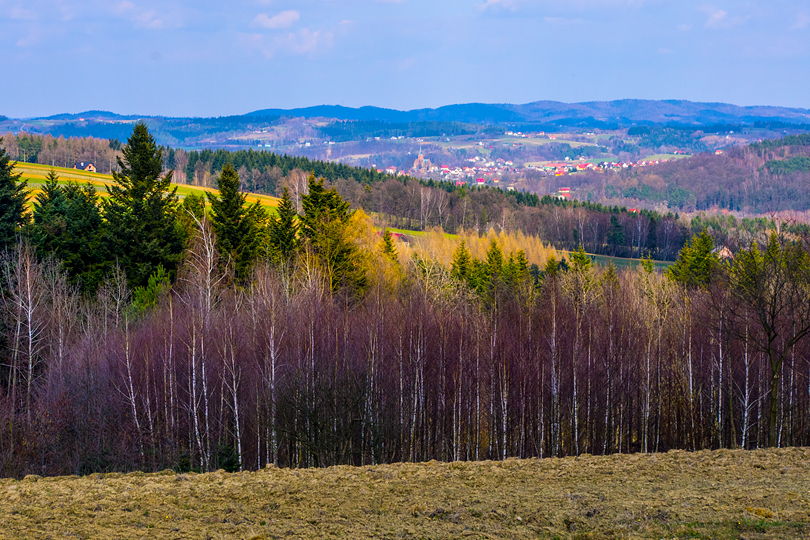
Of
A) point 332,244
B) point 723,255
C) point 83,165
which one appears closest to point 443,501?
point 332,244

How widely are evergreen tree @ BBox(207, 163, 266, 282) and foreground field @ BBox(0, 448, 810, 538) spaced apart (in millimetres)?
28057

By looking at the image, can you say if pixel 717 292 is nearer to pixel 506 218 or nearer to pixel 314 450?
pixel 314 450

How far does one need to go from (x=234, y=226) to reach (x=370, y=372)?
1956 cm

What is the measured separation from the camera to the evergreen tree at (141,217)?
45625mm

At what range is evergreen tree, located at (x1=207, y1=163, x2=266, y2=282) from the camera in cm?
4661

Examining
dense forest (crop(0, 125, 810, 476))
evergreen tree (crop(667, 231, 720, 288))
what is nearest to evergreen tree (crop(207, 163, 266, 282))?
dense forest (crop(0, 125, 810, 476))

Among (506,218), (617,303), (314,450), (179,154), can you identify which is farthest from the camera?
(179,154)

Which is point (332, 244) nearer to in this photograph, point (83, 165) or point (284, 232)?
point (284, 232)

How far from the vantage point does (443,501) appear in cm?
1598

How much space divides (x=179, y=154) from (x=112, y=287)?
138 metres

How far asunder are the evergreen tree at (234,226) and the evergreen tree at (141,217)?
118 inches

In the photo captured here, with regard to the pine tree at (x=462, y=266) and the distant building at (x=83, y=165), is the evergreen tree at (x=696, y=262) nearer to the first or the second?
the pine tree at (x=462, y=266)

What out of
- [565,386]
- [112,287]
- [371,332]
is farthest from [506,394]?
[112,287]

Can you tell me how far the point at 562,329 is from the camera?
34.2 metres
